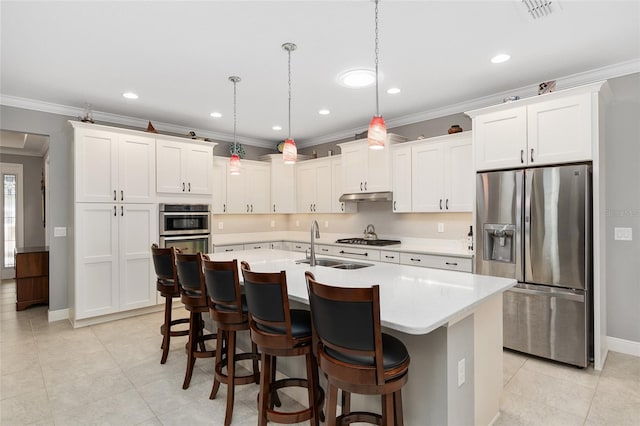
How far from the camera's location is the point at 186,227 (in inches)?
192

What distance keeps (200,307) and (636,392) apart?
338cm

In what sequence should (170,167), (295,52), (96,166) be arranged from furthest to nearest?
(170,167) → (96,166) → (295,52)

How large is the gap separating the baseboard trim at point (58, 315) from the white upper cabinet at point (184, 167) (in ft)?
6.48

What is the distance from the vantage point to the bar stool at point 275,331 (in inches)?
71.1

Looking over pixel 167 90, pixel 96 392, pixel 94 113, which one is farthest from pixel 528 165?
pixel 94 113

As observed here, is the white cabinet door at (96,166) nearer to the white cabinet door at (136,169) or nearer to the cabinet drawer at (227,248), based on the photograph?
the white cabinet door at (136,169)

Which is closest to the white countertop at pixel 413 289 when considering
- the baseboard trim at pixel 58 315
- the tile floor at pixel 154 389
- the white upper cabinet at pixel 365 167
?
the tile floor at pixel 154 389

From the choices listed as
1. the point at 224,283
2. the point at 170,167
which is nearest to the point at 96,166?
the point at 170,167

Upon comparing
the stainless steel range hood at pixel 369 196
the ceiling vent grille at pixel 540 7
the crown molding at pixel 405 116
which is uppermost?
the ceiling vent grille at pixel 540 7

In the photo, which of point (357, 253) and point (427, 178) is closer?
point (427, 178)

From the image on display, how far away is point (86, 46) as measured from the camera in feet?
9.23

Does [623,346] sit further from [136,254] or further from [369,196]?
[136,254]

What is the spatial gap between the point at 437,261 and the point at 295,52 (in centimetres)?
272

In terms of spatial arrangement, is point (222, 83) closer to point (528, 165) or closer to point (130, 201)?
point (130, 201)
